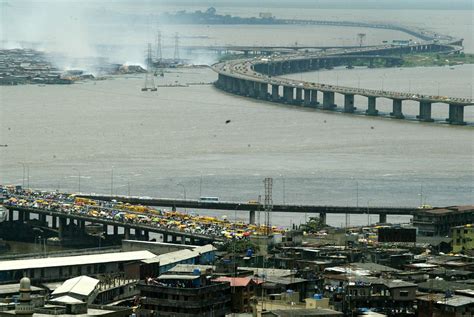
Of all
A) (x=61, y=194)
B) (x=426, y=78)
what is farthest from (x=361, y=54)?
(x=61, y=194)

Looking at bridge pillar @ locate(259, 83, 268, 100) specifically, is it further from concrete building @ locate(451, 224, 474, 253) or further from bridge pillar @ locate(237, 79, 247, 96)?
concrete building @ locate(451, 224, 474, 253)

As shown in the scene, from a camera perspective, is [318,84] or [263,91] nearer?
[318,84]

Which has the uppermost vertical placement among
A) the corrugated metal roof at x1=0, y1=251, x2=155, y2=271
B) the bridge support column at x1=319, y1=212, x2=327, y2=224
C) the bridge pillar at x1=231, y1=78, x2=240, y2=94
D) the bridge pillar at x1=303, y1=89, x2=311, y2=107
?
the bridge pillar at x1=231, y1=78, x2=240, y2=94

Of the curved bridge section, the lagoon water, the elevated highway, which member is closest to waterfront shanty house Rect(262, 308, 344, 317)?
the lagoon water

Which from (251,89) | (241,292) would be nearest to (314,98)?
(251,89)

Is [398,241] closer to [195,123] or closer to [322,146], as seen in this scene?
[322,146]

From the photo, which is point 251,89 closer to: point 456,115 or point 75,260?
point 456,115
